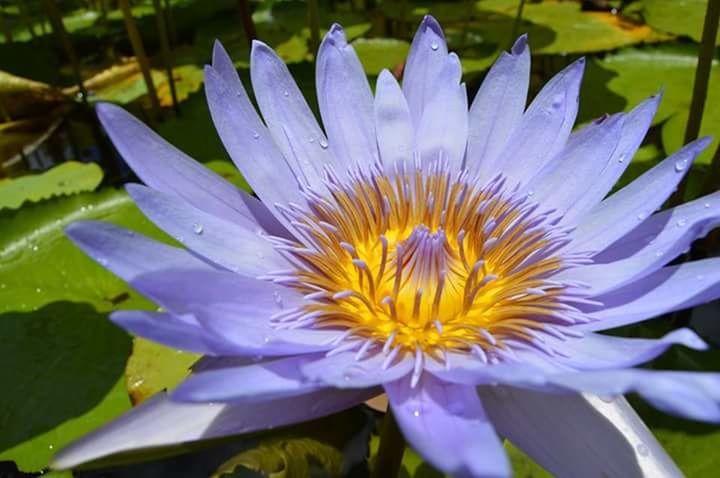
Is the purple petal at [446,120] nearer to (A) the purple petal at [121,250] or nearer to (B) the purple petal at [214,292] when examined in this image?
(B) the purple petal at [214,292]

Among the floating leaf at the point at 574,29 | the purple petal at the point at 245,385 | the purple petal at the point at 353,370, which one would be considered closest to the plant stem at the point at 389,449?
the purple petal at the point at 353,370

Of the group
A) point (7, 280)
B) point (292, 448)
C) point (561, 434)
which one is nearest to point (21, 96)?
point (7, 280)

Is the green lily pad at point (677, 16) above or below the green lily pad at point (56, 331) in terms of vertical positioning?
above

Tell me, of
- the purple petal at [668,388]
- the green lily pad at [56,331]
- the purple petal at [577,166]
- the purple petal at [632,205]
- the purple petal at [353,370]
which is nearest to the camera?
the purple petal at [668,388]

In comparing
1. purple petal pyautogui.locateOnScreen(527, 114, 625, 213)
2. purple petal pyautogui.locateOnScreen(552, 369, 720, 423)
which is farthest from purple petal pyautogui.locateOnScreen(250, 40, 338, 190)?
purple petal pyautogui.locateOnScreen(552, 369, 720, 423)

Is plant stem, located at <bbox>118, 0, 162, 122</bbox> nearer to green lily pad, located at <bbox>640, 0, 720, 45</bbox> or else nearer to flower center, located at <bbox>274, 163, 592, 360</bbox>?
flower center, located at <bbox>274, 163, 592, 360</bbox>

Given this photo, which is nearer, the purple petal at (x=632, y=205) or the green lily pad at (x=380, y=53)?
the purple petal at (x=632, y=205)

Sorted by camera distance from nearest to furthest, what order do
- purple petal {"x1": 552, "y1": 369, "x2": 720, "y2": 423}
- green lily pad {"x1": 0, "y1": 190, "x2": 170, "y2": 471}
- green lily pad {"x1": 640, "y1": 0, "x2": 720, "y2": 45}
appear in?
purple petal {"x1": 552, "y1": 369, "x2": 720, "y2": 423}, green lily pad {"x1": 0, "y1": 190, "x2": 170, "y2": 471}, green lily pad {"x1": 640, "y1": 0, "x2": 720, "y2": 45}

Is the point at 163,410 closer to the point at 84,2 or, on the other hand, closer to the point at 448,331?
the point at 448,331
